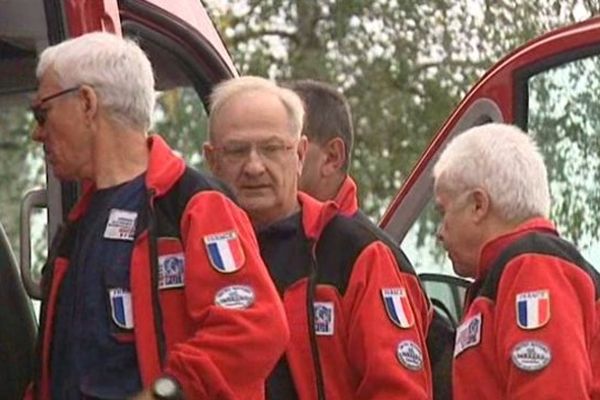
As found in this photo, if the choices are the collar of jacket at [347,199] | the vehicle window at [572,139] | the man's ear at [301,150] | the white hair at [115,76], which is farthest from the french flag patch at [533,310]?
the vehicle window at [572,139]

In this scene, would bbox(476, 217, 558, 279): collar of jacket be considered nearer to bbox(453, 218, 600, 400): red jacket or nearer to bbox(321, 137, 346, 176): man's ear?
bbox(453, 218, 600, 400): red jacket

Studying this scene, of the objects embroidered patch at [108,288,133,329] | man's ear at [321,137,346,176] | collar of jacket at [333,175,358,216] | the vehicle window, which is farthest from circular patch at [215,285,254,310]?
the vehicle window

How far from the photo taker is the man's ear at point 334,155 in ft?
15.2

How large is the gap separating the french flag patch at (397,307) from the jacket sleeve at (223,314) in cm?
50

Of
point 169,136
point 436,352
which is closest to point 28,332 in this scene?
point 436,352

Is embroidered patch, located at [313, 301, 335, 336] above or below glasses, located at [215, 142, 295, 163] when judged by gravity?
below

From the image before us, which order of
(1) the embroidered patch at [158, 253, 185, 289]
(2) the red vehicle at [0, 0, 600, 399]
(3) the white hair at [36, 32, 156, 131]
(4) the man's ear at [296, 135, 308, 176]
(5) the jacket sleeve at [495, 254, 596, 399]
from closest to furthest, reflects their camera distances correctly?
(1) the embroidered patch at [158, 253, 185, 289]
(3) the white hair at [36, 32, 156, 131]
(5) the jacket sleeve at [495, 254, 596, 399]
(4) the man's ear at [296, 135, 308, 176]
(2) the red vehicle at [0, 0, 600, 399]

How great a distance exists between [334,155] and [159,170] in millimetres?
1086

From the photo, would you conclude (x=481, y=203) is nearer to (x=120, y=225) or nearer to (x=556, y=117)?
(x=120, y=225)

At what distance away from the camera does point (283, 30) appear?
16172 millimetres

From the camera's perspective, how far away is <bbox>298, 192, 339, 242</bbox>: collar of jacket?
408cm

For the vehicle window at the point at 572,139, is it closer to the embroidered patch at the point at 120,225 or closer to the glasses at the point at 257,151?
the glasses at the point at 257,151

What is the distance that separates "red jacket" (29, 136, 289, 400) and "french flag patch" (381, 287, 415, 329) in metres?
0.49

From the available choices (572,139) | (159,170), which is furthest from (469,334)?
(572,139)
